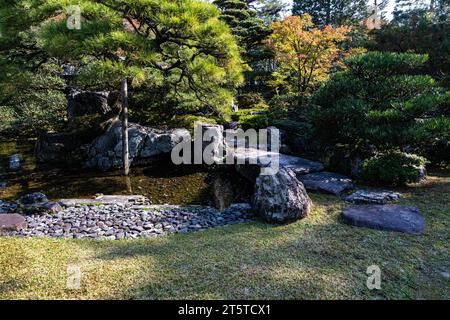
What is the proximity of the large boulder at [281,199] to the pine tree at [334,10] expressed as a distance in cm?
2273

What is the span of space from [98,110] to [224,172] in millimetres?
5479

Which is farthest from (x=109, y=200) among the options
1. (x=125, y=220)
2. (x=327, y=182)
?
(x=327, y=182)


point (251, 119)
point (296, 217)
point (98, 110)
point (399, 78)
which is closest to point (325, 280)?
point (296, 217)

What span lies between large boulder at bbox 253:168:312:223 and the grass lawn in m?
0.20

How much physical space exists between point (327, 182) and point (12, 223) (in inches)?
196

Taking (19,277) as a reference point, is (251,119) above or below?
above

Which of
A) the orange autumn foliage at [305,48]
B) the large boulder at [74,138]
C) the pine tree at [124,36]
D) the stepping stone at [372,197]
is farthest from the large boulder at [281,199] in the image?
the orange autumn foliage at [305,48]

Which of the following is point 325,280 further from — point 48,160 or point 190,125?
point 48,160

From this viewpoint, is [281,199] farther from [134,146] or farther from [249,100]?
[249,100]

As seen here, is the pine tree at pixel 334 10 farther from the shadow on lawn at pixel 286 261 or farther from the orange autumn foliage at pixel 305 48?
the shadow on lawn at pixel 286 261

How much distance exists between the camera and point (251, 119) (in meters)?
10.2

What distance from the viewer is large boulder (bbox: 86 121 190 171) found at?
25.8 ft

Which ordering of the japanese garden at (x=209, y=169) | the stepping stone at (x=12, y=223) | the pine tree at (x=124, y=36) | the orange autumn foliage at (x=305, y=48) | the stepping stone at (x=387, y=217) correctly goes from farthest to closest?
the orange autumn foliage at (x=305, y=48)
the pine tree at (x=124, y=36)
the stepping stone at (x=12, y=223)
the stepping stone at (x=387, y=217)
the japanese garden at (x=209, y=169)

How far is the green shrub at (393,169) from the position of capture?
520 cm
